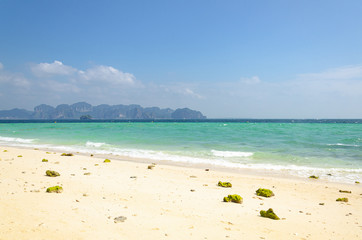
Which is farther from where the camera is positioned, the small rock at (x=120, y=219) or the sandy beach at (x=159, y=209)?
the small rock at (x=120, y=219)

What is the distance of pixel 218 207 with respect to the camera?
6.41m

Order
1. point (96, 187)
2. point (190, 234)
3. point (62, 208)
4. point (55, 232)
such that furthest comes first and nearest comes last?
1. point (96, 187)
2. point (62, 208)
3. point (190, 234)
4. point (55, 232)

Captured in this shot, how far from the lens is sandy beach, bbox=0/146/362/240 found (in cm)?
455

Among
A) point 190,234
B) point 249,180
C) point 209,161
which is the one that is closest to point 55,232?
point 190,234

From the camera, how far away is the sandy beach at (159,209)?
455cm

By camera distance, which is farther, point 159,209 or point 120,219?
point 159,209

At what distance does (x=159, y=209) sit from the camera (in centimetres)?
592

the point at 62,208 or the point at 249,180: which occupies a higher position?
the point at 62,208

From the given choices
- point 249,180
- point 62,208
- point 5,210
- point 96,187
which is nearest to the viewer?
point 5,210

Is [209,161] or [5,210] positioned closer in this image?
[5,210]

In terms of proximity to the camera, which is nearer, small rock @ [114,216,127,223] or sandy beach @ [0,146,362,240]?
sandy beach @ [0,146,362,240]

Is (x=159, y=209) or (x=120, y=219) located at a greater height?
(x=120, y=219)

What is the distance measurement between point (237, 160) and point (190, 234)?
40.0 ft

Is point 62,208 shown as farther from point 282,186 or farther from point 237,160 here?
point 237,160
